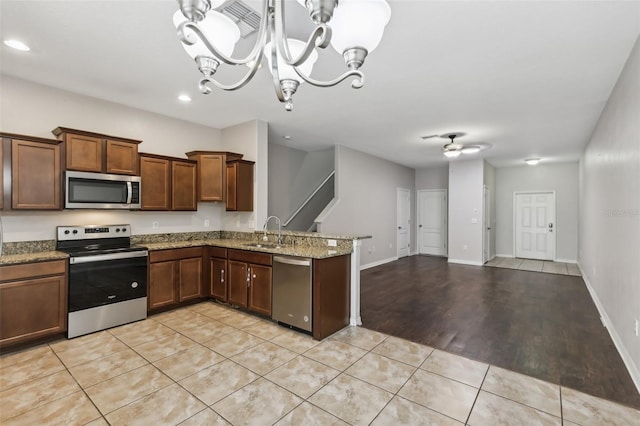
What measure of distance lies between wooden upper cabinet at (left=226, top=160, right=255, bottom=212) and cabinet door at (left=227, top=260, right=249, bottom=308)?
865 mm

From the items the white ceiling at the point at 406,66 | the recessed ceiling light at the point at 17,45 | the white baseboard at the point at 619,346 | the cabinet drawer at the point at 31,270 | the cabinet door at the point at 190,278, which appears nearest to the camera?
the white ceiling at the point at 406,66

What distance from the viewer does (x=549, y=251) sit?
26.7 ft

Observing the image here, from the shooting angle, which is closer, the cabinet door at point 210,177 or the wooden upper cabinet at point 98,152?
the wooden upper cabinet at point 98,152

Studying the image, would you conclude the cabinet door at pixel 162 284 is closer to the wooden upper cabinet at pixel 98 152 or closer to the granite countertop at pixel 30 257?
the granite countertop at pixel 30 257

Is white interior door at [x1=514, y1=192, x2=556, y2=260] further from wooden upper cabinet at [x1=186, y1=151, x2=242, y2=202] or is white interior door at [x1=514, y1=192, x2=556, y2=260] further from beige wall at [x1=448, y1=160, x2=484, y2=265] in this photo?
wooden upper cabinet at [x1=186, y1=151, x2=242, y2=202]

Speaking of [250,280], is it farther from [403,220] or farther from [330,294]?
[403,220]

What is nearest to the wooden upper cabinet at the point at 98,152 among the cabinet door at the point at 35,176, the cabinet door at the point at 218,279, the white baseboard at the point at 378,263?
the cabinet door at the point at 35,176

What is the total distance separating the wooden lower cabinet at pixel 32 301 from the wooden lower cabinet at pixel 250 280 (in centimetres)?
171

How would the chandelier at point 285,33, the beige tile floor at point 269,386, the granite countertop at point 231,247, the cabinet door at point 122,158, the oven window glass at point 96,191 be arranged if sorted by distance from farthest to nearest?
the cabinet door at point 122,158 < the oven window glass at point 96,191 < the granite countertop at point 231,247 < the beige tile floor at point 269,386 < the chandelier at point 285,33

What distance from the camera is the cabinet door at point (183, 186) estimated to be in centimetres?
420

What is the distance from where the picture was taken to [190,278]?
4094mm

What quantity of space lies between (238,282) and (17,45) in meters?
3.07

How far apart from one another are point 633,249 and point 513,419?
1751mm

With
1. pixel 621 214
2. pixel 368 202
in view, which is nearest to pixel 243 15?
pixel 621 214
